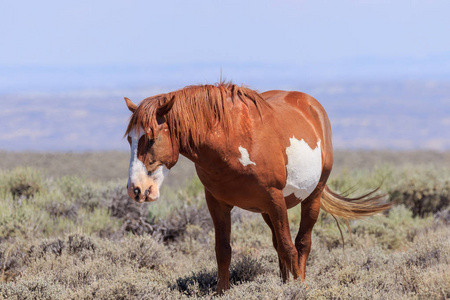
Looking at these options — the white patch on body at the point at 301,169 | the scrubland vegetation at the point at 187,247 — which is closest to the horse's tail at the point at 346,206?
the scrubland vegetation at the point at 187,247

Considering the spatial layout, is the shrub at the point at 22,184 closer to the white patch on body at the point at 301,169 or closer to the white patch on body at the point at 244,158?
the white patch on body at the point at 301,169

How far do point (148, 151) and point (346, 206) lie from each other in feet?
10.0

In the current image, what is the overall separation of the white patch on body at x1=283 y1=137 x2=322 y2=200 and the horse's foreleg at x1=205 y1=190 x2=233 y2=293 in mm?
568

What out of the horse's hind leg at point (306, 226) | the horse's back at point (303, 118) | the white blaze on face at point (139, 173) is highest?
the horse's back at point (303, 118)

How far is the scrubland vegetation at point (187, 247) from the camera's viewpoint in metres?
5.21

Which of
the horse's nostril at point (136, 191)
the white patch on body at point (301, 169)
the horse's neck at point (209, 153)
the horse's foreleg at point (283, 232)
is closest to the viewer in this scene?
the horse's nostril at point (136, 191)

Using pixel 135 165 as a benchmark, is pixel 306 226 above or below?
below

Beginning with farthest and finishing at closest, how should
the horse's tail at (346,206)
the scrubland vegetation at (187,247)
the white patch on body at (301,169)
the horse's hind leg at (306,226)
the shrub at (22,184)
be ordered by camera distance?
1. the shrub at (22,184)
2. the horse's tail at (346,206)
3. the horse's hind leg at (306,226)
4. the scrubland vegetation at (187,247)
5. the white patch on body at (301,169)

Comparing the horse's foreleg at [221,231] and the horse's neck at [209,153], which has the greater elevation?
the horse's neck at [209,153]

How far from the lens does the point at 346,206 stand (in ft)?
21.5

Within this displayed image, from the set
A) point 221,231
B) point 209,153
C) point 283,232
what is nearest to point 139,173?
point 209,153

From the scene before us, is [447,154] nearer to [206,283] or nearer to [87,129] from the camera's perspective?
[206,283]

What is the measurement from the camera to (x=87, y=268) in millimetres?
6195

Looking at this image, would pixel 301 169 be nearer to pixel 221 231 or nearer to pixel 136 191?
pixel 221 231
